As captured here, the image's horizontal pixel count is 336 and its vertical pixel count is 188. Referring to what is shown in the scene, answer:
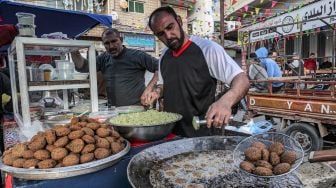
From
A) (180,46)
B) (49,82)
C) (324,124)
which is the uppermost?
(180,46)

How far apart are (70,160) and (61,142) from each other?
0.12 metres

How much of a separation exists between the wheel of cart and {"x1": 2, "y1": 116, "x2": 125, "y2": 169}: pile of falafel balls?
13.2ft

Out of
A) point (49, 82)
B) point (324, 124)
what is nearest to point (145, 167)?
point (49, 82)

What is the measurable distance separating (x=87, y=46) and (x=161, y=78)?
0.75 m

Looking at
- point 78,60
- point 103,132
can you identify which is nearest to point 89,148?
point 103,132

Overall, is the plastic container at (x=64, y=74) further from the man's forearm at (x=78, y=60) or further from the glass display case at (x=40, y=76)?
the man's forearm at (x=78, y=60)

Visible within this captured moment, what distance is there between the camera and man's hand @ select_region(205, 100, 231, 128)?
4.27 ft

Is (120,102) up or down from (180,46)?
down

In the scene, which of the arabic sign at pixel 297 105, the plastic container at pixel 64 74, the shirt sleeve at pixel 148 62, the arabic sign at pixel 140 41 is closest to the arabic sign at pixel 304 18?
the arabic sign at pixel 297 105

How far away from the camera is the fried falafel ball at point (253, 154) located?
1.15m

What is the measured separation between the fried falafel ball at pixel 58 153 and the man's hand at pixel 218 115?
2.32 feet

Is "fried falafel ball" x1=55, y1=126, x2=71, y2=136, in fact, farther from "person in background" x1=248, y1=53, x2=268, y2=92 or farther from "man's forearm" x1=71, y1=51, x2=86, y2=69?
"person in background" x1=248, y1=53, x2=268, y2=92

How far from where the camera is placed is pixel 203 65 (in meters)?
1.97

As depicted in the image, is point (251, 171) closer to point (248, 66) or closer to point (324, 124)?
point (324, 124)
